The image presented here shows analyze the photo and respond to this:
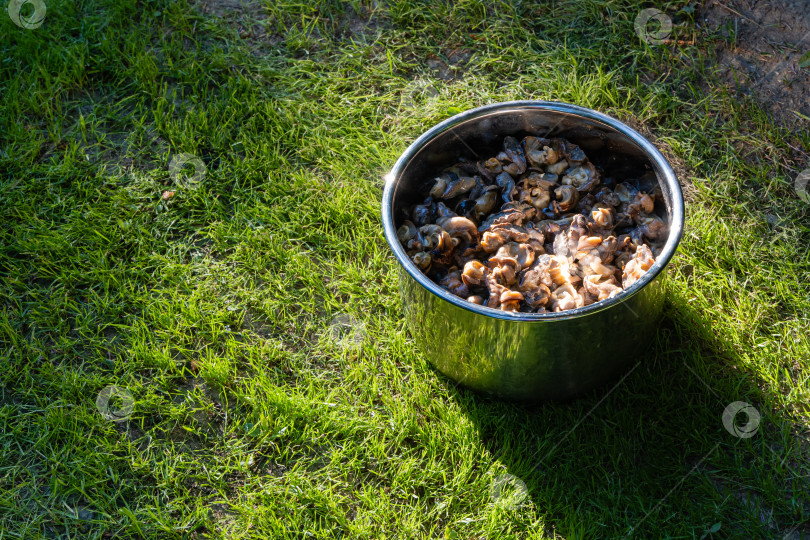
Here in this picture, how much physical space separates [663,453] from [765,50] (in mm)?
1885

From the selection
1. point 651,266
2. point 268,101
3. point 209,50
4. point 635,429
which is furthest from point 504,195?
point 209,50

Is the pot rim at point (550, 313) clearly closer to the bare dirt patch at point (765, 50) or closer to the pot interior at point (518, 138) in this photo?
the pot interior at point (518, 138)

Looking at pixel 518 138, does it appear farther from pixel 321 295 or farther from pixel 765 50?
pixel 765 50

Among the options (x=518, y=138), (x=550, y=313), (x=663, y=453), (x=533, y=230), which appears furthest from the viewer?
(x=518, y=138)

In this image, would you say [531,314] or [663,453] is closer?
[531,314]

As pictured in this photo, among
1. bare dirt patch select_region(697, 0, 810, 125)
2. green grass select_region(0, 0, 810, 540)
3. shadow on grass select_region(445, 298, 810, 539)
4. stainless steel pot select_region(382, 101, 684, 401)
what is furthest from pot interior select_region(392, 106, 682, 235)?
bare dirt patch select_region(697, 0, 810, 125)

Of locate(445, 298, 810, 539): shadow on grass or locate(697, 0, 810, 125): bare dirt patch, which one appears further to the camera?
locate(697, 0, 810, 125): bare dirt patch

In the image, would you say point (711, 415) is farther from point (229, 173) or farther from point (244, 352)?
point (229, 173)

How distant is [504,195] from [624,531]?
1.13 m

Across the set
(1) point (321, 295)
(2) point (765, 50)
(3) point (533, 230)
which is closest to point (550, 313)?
(3) point (533, 230)

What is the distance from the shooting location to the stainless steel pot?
79.7 inches

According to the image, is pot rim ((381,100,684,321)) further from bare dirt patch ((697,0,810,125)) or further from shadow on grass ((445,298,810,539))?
bare dirt patch ((697,0,810,125))

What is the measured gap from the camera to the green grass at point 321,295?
2.25 meters

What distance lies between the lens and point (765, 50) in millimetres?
3143
